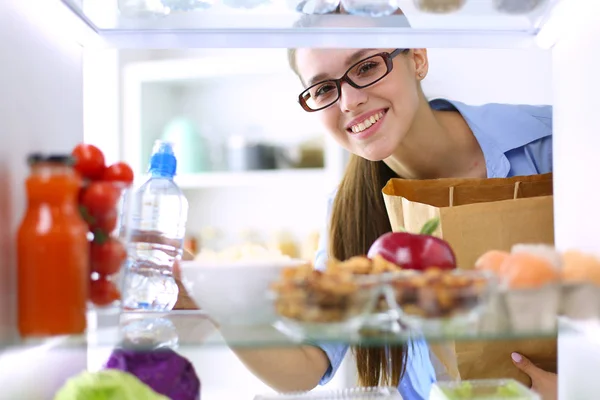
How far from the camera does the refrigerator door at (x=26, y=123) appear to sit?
2.49 ft

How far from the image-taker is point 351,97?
1301 mm

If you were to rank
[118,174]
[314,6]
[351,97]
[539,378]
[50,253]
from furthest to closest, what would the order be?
[351,97] < [539,378] < [314,6] < [118,174] < [50,253]

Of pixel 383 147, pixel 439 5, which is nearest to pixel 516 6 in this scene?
pixel 439 5

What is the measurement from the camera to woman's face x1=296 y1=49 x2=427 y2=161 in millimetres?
1287

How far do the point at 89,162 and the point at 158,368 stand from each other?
295 mm

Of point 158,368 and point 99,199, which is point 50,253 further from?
point 158,368

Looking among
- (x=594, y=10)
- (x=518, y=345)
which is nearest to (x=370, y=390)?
(x=518, y=345)

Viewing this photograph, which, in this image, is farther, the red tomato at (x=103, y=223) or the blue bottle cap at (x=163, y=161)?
the blue bottle cap at (x=163, y=161)

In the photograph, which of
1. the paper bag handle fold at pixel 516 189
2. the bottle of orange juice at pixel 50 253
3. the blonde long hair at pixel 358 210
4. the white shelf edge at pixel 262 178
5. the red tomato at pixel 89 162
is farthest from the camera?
the white shelf edge at pixel 262 178

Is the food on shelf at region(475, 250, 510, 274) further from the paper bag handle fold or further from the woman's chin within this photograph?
the woman's chin

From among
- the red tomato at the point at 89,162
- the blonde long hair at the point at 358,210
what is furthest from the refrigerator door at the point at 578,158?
the red tomato at the point at 89,162

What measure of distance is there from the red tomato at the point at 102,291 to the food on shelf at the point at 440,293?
33cm

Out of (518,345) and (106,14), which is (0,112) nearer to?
(106,14)

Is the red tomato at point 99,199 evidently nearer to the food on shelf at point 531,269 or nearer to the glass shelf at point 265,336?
the glass shelf at point 265,336
